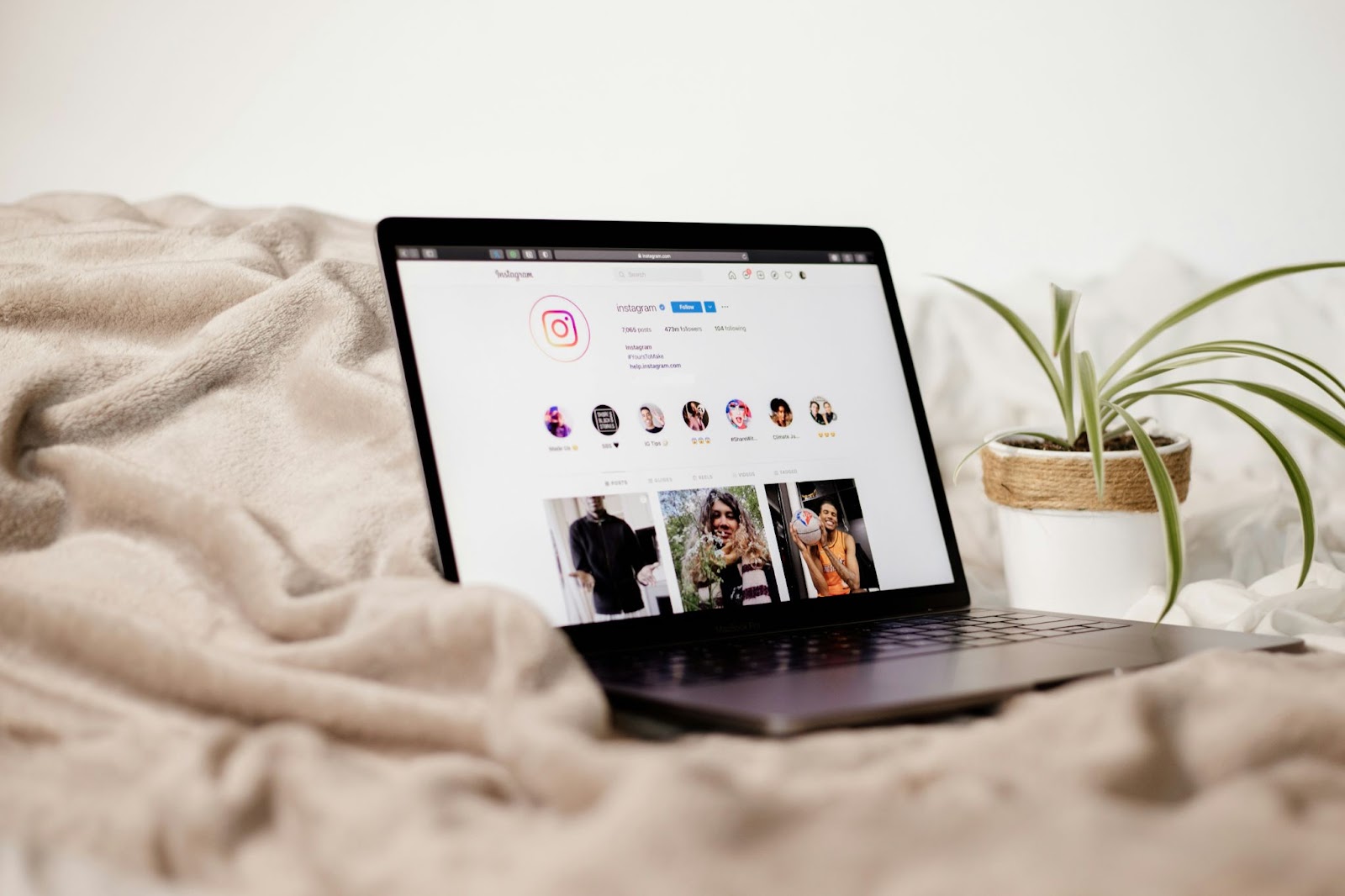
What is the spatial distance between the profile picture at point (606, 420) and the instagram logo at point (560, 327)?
0.19ft

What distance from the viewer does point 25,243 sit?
41.7 inches

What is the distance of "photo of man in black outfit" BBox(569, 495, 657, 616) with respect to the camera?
0.74m

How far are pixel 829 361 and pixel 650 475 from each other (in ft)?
0.70

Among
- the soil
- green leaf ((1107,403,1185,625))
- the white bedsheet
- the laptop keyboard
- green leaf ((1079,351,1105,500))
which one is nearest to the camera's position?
the laptop keyboard

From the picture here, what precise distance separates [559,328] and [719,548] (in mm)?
211

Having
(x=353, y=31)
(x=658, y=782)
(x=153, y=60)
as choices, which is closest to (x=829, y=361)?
(x=658, y=782)

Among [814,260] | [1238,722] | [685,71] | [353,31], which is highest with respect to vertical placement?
[353,31]

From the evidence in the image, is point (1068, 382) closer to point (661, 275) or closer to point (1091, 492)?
point (1091, 492)

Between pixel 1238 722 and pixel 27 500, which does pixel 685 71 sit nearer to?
pixel 27 500

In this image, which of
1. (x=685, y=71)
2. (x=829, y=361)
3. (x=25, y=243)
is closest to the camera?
(x=829, y=361)

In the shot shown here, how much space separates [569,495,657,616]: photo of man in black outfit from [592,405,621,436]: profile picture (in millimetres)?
55

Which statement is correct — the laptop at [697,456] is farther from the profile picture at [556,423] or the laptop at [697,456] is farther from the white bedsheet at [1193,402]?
the white bedsheet at [1193,402]

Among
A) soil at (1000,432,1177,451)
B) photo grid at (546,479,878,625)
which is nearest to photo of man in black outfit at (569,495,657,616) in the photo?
photo grid at (546,479,878,625)

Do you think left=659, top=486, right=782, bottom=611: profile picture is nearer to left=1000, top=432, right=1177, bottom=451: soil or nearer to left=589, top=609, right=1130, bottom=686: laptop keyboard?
left=589, top=609, right=1130, bottom=686: laptop keyboard
